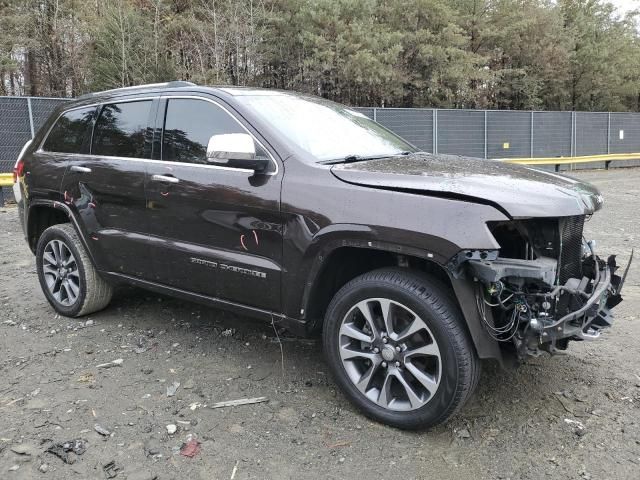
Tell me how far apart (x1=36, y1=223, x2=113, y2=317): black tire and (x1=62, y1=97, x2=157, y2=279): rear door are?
200mm

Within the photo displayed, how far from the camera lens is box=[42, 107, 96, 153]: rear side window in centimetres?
456

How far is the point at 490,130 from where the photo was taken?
18.6 meters

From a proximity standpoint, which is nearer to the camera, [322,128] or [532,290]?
[532,290]

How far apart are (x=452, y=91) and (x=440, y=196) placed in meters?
23.5

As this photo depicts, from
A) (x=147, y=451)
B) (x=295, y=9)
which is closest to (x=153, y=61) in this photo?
(x=295, y=9)

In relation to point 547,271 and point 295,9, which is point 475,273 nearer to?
point 547,271

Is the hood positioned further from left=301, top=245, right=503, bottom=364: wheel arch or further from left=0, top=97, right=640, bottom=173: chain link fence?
left=0, top=97, right=640, bottom=173: chain link fence

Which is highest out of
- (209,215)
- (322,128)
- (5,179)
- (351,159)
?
(322,128)

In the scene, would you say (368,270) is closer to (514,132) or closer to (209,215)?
(209,215)

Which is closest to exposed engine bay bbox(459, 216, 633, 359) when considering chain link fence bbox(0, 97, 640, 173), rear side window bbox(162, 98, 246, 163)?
rear side window bbox(162, 98, 246, 163)

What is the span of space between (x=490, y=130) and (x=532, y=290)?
668 inches

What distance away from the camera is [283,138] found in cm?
343

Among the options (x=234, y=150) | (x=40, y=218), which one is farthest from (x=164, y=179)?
(x=40, y=218)

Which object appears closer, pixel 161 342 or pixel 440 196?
pixel 440 196
